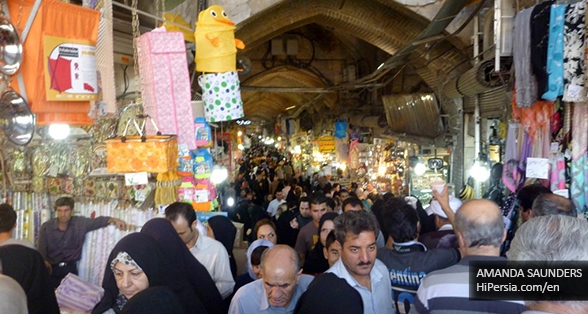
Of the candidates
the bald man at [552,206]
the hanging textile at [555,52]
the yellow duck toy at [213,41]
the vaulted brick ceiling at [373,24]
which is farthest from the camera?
the vaulted brick ceiling at [373,24]

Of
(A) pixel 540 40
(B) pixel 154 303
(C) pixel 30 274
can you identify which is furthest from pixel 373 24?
(B) pixel 154 303

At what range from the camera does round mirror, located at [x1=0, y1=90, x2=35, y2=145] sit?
9.21ft

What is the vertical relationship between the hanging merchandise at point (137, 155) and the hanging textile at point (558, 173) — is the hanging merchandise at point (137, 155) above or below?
above

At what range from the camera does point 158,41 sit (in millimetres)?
4277

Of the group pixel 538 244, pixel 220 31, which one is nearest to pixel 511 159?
pixel 220 31

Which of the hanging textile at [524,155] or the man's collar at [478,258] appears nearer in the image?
the man's collar at [478,258]

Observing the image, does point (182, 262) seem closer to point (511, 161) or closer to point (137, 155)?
point (137, 155)

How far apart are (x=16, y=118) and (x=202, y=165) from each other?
9.29ft

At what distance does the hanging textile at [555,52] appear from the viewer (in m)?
3.92

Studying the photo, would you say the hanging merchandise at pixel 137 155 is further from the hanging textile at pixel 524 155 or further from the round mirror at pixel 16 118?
the hanging textile at pixel 524 155

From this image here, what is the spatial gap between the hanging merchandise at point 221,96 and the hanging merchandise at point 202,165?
0.60 metres

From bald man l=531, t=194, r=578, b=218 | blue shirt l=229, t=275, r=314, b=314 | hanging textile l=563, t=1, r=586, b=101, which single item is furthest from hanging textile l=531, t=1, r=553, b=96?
blue shirt l=229, t=275, r=314, b=314

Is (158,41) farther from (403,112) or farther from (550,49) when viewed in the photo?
(403,112)

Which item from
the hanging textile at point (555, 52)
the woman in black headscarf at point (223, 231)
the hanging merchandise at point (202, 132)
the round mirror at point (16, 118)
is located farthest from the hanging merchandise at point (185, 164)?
the hanging textile at point (555, 52)
